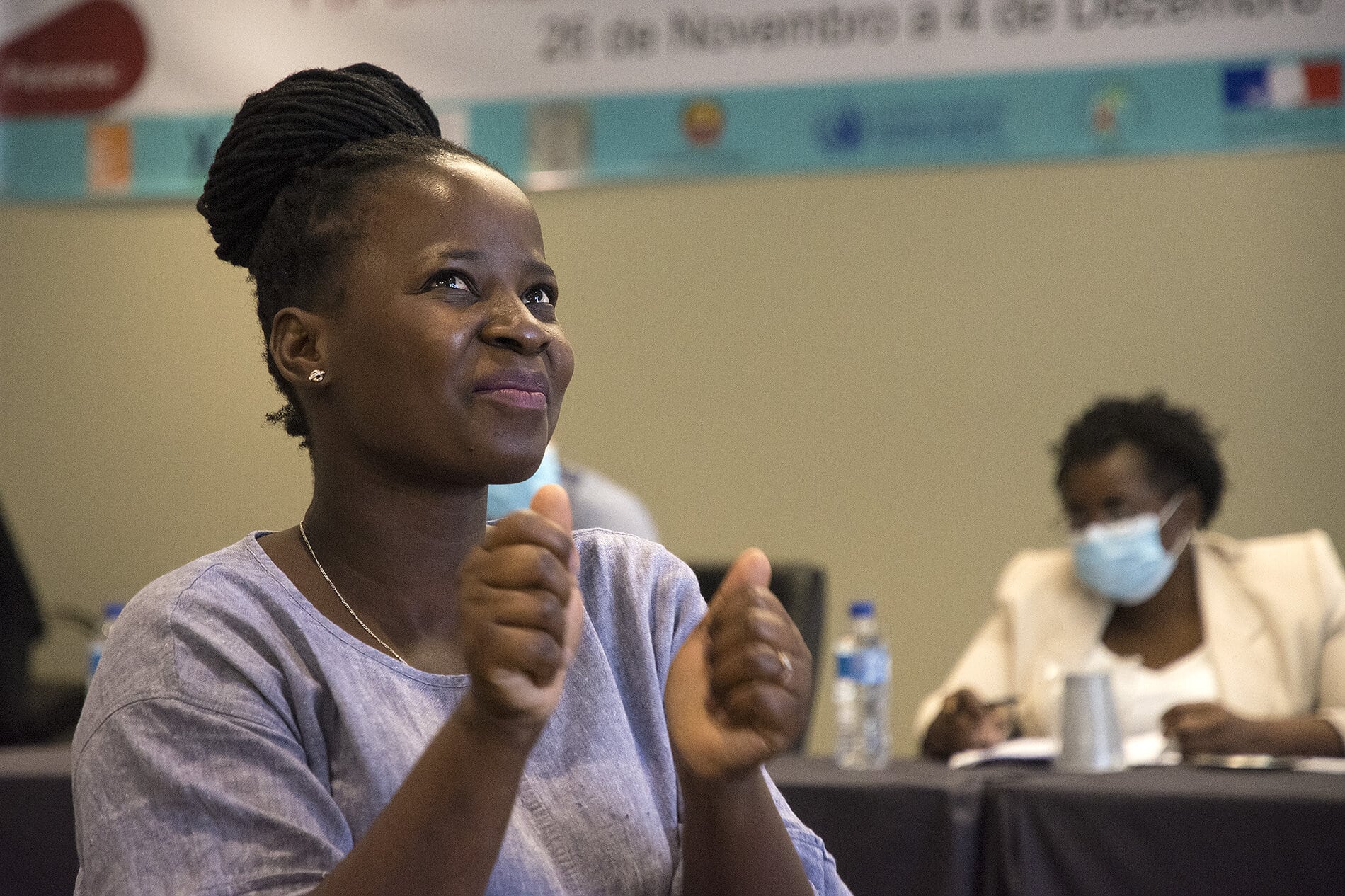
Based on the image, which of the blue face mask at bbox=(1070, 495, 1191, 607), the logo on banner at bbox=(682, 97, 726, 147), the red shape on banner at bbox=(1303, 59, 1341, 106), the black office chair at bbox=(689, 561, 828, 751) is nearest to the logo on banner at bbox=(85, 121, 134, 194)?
the logo on banner at bbox=(682, 97, 726, 147)

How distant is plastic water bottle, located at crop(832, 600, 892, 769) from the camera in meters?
2.53

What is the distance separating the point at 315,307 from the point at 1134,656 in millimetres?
2386

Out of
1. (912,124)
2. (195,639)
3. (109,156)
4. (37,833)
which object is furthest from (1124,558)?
(109,156)

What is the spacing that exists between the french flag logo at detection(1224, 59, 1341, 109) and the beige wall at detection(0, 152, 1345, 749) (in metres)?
0.15

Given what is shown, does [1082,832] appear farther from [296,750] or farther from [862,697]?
[296,750]

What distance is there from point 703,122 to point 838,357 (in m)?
0.80

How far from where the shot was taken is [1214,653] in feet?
9.74

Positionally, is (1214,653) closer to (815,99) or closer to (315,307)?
(815,99)

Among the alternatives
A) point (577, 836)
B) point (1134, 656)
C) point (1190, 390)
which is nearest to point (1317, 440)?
point (1190, 390)

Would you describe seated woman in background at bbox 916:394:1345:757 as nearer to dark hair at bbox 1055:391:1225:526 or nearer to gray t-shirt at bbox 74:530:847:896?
dark hair at bbox 1055:391:1225:526

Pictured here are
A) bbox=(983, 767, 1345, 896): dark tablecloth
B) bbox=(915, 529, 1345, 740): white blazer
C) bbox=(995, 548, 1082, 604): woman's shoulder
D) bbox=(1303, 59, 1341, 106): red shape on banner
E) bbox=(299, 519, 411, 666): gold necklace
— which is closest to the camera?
bbox=(299, 519, 411, 666): gold necklace

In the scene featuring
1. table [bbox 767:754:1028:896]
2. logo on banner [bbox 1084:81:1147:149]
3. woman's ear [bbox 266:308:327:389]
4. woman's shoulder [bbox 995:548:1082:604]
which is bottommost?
table [bbox 767:754:1028:896]

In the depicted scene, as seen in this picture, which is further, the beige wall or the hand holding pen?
the beige wall

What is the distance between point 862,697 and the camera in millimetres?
2869
